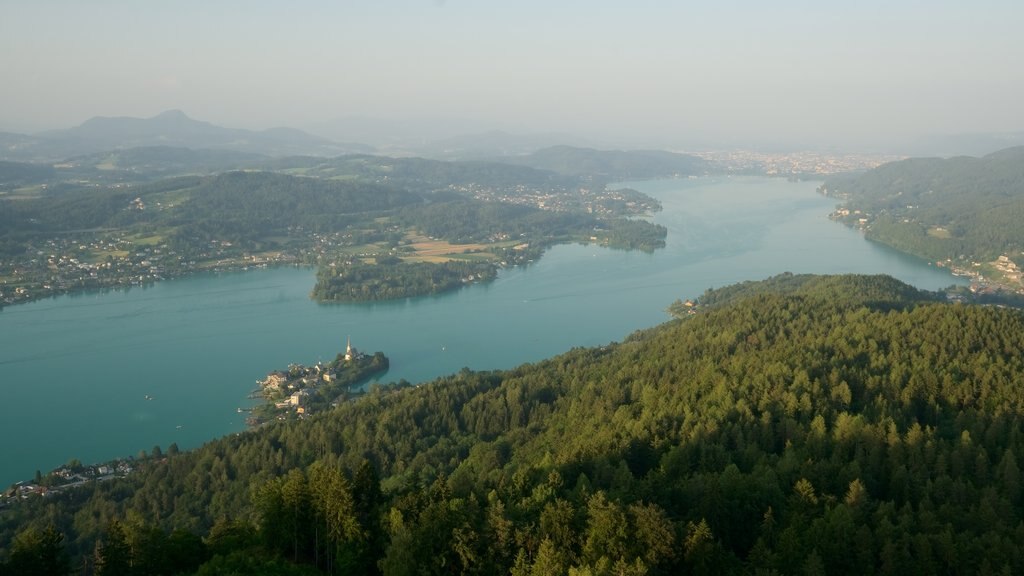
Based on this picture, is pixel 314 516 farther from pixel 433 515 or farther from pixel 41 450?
pixel 41 450

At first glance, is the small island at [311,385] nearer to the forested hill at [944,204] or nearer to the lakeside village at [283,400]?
the lakeside village at [283,400]

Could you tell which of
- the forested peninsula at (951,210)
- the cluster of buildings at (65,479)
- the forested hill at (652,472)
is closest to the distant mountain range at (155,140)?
the forested peninsula at (951,210)

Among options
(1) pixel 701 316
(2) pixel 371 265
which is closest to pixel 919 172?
(2) pixel 371 265

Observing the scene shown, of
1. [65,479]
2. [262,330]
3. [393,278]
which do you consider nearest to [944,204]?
[393,278]

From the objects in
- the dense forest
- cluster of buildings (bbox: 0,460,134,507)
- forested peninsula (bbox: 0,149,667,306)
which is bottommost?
cluster of buildings (bbox: 0,460,134,507)

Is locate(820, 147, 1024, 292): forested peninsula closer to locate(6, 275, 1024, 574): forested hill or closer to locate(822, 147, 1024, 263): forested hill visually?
locate(822, 147, 1024, 263): forested hill

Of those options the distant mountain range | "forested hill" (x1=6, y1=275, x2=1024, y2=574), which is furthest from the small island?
the distant mountain range
